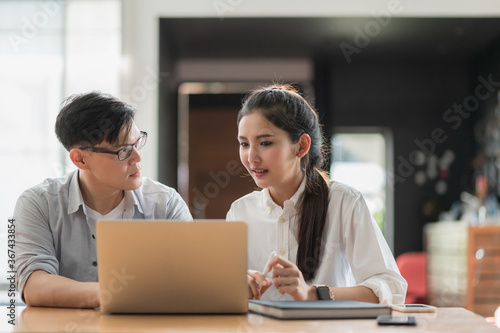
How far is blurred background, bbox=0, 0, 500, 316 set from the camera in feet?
14.1

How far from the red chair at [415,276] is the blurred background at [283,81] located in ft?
2.30

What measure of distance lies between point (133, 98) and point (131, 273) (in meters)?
3.24

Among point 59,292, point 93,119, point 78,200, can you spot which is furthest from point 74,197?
point 59,292

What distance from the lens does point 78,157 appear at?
1.96 m

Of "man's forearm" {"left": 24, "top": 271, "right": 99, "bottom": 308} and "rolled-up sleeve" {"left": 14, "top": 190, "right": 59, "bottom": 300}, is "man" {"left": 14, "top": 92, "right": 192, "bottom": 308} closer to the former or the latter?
"rolled-up sleeve" {"left": 14, "top": 190, "right": 59, "bottom": 300}

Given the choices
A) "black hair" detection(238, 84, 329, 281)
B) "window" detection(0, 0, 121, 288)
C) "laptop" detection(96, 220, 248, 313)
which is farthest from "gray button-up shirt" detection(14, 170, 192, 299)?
"window" detection(0, 0, 121, 288)

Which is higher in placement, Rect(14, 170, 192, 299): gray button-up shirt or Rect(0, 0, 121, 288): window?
Rect(0, 0, 121, 288): window

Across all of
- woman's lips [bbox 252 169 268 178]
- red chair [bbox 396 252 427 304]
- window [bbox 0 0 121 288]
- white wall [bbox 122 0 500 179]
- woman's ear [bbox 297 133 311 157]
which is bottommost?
red chair [bbox 396 252 427 304]

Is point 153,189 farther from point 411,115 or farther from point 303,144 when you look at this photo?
point 411,115

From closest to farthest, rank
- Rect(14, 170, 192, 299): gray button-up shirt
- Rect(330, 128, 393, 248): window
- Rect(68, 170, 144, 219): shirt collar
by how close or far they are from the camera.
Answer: Rect(14, 170, 192, 299): gray button-up shirt → Rect(68, 170, 144, 219): shirt collar → Rect(330, 128, 393, 248): window

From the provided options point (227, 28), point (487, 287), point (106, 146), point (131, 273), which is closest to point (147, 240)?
point (131, 273)

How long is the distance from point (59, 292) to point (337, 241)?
0.87 meters

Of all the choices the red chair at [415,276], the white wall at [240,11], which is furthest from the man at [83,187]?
the red chair at [415,276]

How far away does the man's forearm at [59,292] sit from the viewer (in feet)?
4.98
